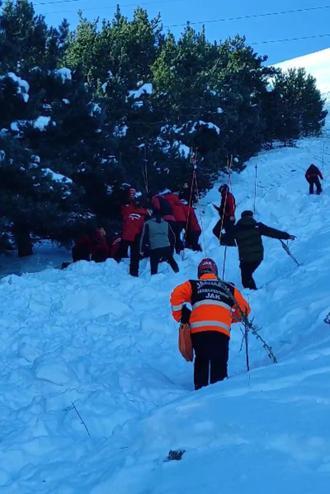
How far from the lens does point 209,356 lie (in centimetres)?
633

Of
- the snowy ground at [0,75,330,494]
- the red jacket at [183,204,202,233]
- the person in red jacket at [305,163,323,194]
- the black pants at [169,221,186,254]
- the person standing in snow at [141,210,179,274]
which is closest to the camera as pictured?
the snowy ground at [0,75,330,494]

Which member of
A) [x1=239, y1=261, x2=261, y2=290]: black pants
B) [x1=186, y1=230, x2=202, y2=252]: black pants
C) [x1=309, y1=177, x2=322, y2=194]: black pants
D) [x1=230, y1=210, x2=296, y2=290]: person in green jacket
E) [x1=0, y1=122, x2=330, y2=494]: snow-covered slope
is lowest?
[x1=0, y1=122, x2=330, y2=494]: snow-covered slope

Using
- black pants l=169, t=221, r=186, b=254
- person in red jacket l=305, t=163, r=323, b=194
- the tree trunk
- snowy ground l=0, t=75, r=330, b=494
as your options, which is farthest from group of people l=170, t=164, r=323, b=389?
person in red jacket l=305, t=163, r=323, b=194

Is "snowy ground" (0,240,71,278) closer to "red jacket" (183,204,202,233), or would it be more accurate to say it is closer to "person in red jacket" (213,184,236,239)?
"red jacket" (183,204,202,233)

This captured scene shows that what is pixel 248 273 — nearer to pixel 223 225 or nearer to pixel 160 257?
pixel 160 257

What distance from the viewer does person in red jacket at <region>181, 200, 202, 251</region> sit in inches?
569

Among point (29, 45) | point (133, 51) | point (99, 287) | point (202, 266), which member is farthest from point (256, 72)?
point (202, 266)

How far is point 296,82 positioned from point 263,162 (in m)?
12.5

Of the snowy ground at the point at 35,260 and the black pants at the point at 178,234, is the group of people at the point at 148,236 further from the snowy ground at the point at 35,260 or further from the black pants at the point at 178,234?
the snowy ground at the point at 35,260

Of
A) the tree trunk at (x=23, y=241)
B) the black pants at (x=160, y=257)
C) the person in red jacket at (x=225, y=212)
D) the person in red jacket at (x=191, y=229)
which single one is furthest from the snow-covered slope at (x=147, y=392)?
the tree trunk at (x=23, y=241)

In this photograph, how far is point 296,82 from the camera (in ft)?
141

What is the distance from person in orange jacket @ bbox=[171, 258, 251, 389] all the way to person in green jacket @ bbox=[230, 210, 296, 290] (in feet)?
14.0

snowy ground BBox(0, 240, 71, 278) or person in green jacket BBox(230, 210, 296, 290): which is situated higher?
snowy ground BBox(0, 240, 71, 278)

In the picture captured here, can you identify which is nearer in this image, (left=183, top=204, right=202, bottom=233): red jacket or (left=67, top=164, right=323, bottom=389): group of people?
(left=67, top=164, right=323, bottom=389): group of people
